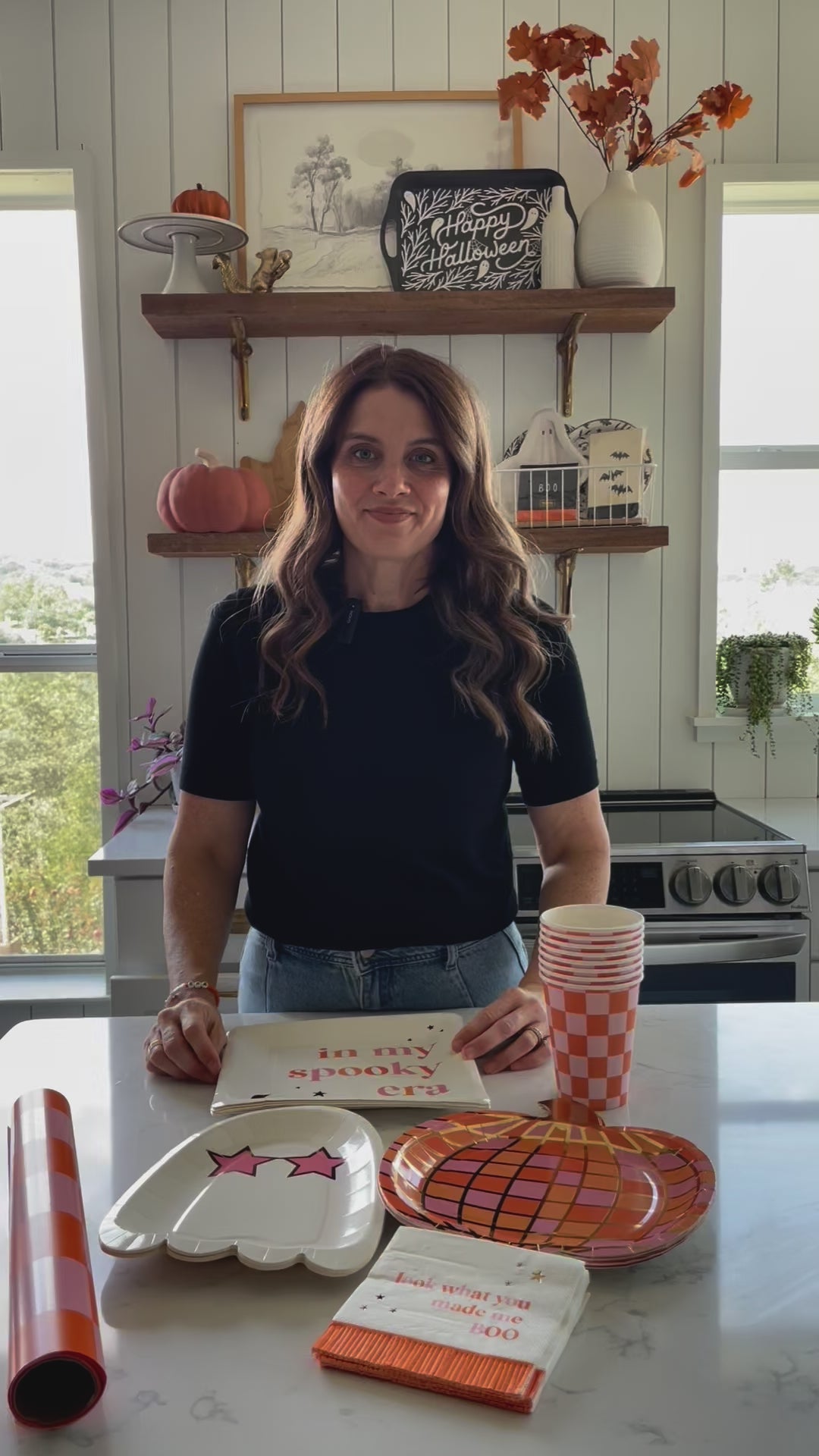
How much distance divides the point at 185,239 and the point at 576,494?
1.00m

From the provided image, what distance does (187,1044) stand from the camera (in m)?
1.00

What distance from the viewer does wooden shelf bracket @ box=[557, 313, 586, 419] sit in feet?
8.42

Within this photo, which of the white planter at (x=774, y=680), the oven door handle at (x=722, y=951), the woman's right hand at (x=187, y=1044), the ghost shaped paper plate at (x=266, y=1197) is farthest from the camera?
the white planter at (x=774, y=680)

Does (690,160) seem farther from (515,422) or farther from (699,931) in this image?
(699,931)

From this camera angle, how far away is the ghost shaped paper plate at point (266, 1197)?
0.68 m

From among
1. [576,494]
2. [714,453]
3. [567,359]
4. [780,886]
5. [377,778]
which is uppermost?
[567,359]

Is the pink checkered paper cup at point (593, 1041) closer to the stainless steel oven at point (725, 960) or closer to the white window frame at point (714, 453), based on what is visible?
the stainless steel oven at point (725, 960)

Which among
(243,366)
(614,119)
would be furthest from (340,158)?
(614,119)

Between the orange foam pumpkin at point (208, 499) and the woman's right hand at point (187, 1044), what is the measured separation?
158 cm

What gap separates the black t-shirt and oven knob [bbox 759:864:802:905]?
36.3 inches

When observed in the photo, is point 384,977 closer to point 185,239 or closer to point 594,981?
point 594,981

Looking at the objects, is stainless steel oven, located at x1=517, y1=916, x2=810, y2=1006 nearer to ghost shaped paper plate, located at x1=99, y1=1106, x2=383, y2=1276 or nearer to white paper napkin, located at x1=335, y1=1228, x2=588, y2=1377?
ghost shaped paper plate, located at x1=99, y1=1106, x2=383, y2=1276

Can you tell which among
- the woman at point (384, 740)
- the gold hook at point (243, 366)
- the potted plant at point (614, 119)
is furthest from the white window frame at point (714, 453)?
the woman at point (384, 740)

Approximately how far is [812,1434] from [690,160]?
2.66 m
